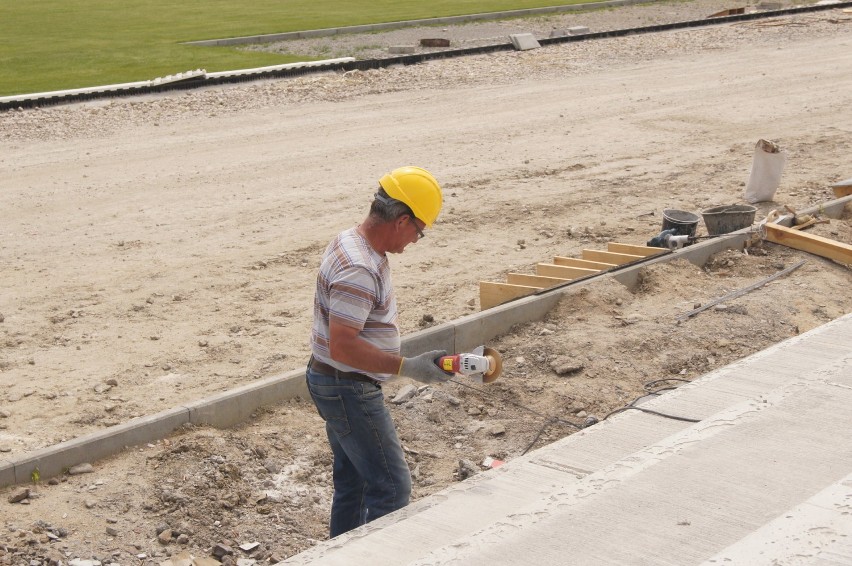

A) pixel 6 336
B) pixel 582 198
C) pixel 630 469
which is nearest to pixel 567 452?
pixel 630 469

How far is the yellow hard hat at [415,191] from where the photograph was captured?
16.2 feet

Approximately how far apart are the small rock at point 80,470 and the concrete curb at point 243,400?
0.03m

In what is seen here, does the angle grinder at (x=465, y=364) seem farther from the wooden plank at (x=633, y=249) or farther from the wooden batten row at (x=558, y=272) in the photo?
the wooden plank at (x=633, y=249)

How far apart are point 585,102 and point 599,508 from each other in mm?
12965

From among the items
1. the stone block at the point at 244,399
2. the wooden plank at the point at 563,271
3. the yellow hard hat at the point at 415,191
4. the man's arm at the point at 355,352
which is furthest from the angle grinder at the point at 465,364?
the wooden plank at the point at 563,271

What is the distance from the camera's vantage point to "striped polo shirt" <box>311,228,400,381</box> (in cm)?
487

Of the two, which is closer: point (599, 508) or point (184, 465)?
point (599, 508)

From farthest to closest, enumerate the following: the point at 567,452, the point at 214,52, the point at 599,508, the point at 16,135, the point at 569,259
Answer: the point at 214,52, the point at 16,135, the point at 569,259, the point at 567,452, the point at 599,508

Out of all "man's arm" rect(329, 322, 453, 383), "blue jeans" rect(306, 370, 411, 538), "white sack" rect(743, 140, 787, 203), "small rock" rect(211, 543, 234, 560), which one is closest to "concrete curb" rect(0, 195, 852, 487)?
"small rock" rect(211, 543, 234, 560)

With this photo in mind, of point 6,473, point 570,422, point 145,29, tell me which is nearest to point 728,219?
point 570,422

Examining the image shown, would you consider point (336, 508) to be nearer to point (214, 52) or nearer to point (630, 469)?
point (630, 469)

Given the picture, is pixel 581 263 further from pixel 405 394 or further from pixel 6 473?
pixel 6 473

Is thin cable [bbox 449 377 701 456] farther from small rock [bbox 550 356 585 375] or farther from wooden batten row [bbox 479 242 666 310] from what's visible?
wooden batten row [bbox 479 242 666 310]

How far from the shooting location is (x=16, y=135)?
15.0 meters
